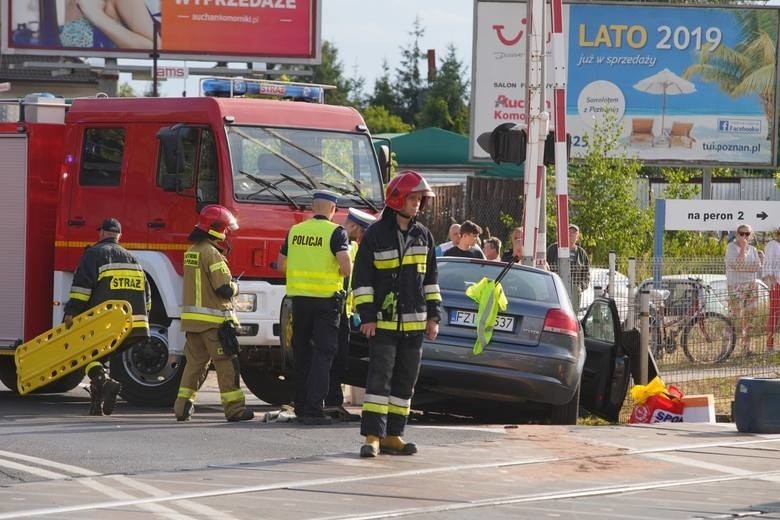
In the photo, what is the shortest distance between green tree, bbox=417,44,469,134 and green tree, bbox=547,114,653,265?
44690mm

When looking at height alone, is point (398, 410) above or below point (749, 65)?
below

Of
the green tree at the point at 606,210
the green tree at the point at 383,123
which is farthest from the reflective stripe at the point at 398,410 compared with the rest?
the green tree at the point at 383,123

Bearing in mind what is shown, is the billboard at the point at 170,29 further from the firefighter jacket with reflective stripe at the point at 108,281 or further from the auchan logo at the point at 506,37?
the firefighter jacket with reflective stripe at the point at 108,281

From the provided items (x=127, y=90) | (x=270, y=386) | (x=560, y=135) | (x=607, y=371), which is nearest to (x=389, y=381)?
(x=607, y=371)

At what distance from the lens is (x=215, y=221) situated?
1245 centimetres

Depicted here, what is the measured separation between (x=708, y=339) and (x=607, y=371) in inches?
93.2

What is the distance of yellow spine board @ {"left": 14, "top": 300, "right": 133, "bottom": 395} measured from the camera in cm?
1306

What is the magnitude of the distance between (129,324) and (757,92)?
74.5 feet

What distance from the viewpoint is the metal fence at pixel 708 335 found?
1565 cm

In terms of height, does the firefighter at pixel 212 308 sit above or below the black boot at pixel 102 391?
above

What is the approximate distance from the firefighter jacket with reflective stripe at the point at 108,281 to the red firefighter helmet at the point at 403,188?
3.70 meters

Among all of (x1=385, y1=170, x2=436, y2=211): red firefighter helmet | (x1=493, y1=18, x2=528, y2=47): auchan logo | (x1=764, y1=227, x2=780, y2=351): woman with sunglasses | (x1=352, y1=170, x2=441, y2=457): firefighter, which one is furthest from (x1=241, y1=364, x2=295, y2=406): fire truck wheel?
(x1=493, y1=18, x2=528, y2=47): auchan logo

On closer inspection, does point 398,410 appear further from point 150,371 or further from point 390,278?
point 150,371

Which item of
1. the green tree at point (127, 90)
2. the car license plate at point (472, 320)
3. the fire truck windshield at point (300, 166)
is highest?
the green tree at point (127, 90)
